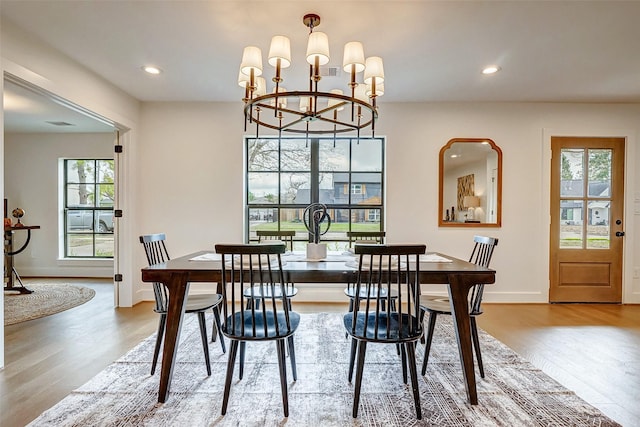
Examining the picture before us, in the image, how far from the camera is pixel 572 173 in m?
4.02

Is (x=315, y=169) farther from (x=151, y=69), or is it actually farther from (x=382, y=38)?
(x=151, y=69)

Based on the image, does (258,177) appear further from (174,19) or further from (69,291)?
(69,291)

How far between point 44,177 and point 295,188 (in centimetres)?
446

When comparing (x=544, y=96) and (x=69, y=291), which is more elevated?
(x=544, y=96)

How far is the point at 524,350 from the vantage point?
2.61 m

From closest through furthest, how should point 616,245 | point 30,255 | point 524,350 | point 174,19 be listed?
point 174,19, point 524,350, point 616,245, point 30,255

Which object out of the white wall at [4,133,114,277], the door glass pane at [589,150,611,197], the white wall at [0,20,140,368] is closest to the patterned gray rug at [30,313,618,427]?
the white wall at [0,20,140,368]

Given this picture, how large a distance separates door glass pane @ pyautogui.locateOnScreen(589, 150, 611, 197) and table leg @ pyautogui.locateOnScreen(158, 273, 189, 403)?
4.57 metres

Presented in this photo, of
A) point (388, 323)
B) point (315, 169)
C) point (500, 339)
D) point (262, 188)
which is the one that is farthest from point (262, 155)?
point (500, 339)

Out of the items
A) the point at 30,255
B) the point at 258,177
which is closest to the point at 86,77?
the point at 258,177

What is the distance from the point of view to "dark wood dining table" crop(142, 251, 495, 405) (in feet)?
6.17

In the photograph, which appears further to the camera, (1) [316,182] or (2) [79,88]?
(1) [316,182]

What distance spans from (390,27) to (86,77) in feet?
8.98

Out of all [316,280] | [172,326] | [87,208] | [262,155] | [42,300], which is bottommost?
[42,300]
